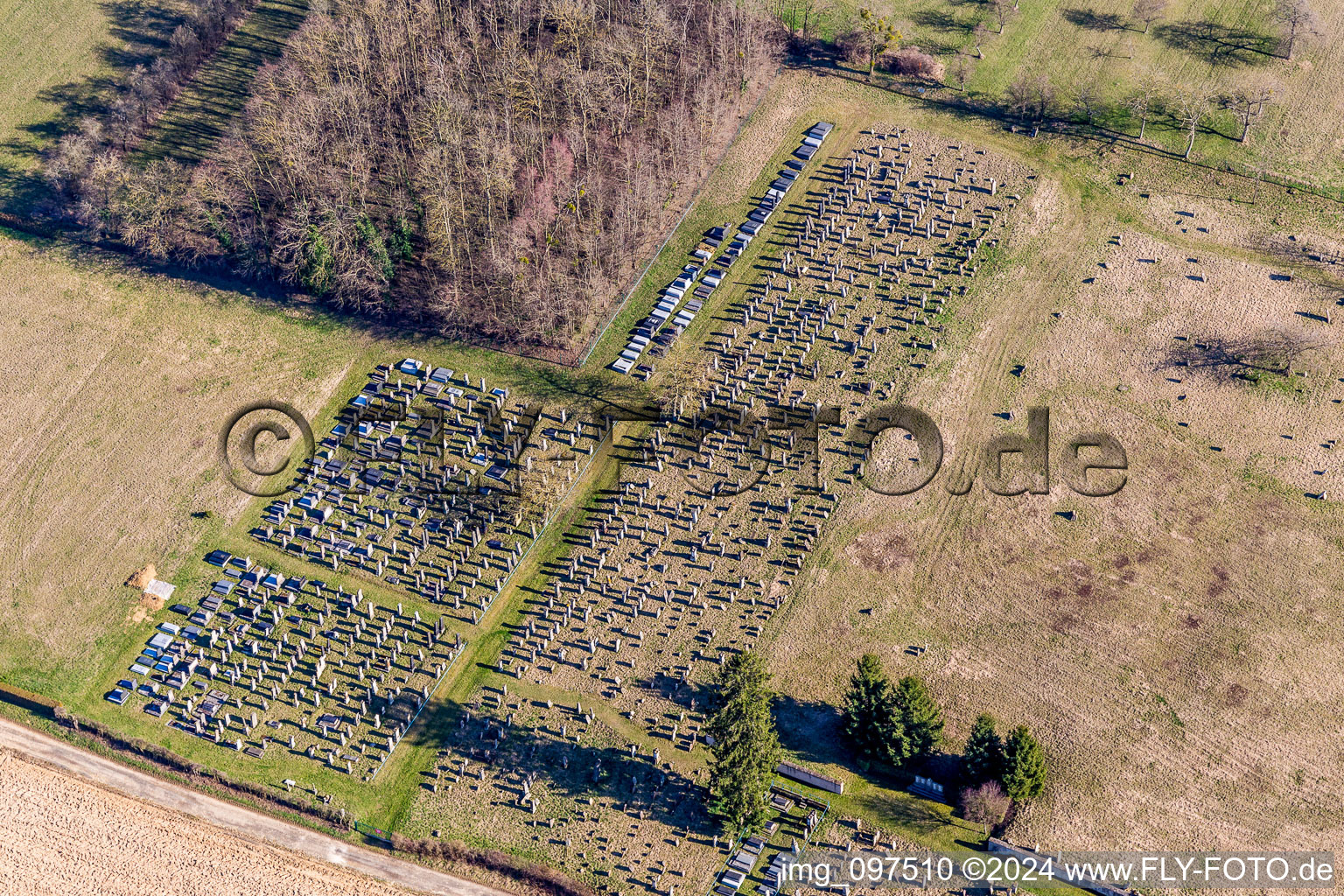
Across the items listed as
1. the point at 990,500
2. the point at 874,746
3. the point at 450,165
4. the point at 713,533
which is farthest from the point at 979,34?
the point at 874,746

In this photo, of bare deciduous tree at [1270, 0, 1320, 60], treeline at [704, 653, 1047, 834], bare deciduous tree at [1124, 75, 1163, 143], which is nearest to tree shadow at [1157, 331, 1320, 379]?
bare deciduous tree at [1124, 75, 1163, 143]

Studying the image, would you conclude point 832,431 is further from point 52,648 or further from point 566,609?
point 52,648

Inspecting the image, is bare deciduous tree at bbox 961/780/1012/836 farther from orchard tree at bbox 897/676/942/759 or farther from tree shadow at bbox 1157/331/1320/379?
tree shadow at bbox 1157/331/1320/379

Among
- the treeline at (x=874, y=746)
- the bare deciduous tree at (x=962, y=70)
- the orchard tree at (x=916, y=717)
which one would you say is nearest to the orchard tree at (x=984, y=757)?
the treeline at (x=874, y=746)

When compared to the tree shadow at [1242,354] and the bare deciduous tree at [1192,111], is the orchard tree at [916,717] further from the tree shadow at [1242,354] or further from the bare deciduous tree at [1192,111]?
the bare deciduous tree at [1192,111]

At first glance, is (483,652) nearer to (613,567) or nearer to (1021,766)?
(613,567)
